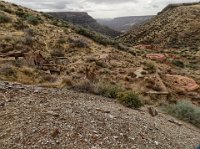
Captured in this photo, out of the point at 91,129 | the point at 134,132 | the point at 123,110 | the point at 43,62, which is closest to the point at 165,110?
the point at 123,110

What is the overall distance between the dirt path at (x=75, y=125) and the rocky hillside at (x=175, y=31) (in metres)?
53.2

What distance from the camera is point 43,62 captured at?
18.5 metres

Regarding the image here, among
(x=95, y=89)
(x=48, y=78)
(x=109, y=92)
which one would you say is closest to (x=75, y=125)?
(x=95, y=89)

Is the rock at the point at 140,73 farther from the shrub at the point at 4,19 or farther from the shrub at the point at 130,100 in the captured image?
the shrub at the point at 4,19

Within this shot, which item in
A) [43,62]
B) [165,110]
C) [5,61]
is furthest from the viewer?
[43,62]

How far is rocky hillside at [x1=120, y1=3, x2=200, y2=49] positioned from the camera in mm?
66306

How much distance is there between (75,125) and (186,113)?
5.92 m

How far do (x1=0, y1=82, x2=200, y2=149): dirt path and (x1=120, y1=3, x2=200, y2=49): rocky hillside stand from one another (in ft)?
174

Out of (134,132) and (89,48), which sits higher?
(134,132)

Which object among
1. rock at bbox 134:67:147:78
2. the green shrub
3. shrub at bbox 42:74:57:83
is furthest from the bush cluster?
rock at bbox 134:67:147:78

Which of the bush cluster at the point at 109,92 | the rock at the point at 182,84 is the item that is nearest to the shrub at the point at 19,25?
the rock at the point at 182,84

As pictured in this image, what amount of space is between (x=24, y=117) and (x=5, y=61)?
8453 millimetres

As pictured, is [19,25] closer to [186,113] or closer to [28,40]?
[28,40]

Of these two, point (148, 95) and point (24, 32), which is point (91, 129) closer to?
point (148, 95)
